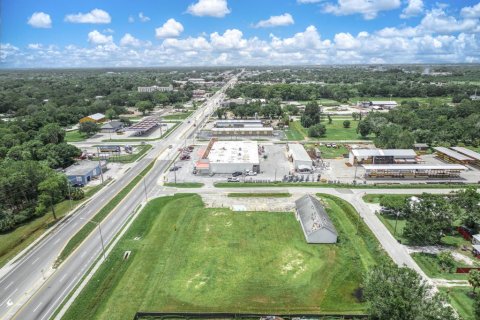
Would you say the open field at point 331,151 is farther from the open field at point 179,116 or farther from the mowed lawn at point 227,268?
the open field at point 179,116

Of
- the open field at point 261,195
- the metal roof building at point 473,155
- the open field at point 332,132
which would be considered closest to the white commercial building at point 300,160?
the open field at point 261,195

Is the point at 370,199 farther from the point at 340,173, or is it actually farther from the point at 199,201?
the point at 199,201

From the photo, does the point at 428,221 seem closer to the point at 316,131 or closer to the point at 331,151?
the point at 331,151

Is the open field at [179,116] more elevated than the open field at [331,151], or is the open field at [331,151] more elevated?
the open field at [179,116]

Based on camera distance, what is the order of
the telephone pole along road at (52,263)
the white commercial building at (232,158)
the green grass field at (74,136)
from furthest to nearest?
1. the green grass field at (74,136)
2. the white commercial building at (232,158)
3. the telephone pole along road at (52,263)

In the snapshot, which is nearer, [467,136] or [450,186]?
[450,186]

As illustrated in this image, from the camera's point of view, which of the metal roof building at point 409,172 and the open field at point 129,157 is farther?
the open field at point 129,157

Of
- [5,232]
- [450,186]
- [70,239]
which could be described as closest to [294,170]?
[450,186]

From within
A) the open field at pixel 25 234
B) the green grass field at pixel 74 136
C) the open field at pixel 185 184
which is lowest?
the open field at pixel 25 234
